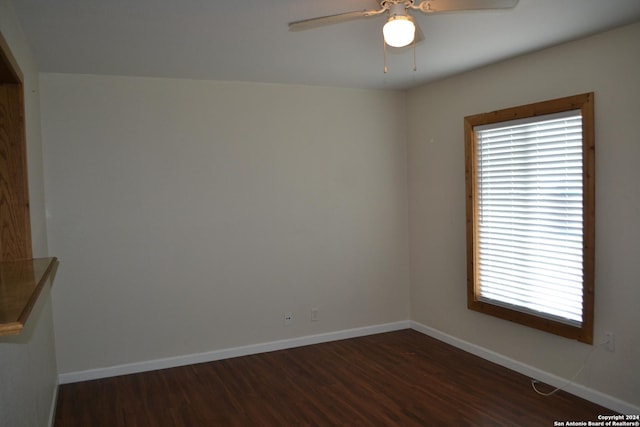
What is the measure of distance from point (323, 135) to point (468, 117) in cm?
140

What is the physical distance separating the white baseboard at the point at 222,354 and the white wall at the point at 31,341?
332 mm

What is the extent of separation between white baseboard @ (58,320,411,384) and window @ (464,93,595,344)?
1.14m

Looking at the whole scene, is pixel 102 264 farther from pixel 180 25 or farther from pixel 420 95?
pixel 420 95

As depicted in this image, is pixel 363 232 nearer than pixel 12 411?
No

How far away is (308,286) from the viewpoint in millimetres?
4664

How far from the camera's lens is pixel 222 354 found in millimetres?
4305

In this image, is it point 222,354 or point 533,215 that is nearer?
point 533,215

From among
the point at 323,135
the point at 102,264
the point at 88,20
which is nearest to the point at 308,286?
the point at 323,135

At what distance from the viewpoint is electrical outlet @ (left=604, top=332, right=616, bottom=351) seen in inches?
124

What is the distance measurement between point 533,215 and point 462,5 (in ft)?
6.60

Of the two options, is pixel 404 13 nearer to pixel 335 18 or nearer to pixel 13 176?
pixel 335 18

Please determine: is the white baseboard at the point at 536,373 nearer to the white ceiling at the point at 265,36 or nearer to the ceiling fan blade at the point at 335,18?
the white ceiling at the point at 265,36

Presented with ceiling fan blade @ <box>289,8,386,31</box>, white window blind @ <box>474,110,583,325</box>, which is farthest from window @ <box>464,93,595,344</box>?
ceiling fan blade @ <box>289,8,386,31</box>

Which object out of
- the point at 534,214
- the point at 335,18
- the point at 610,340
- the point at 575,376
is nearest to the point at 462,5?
the point at 335,18
